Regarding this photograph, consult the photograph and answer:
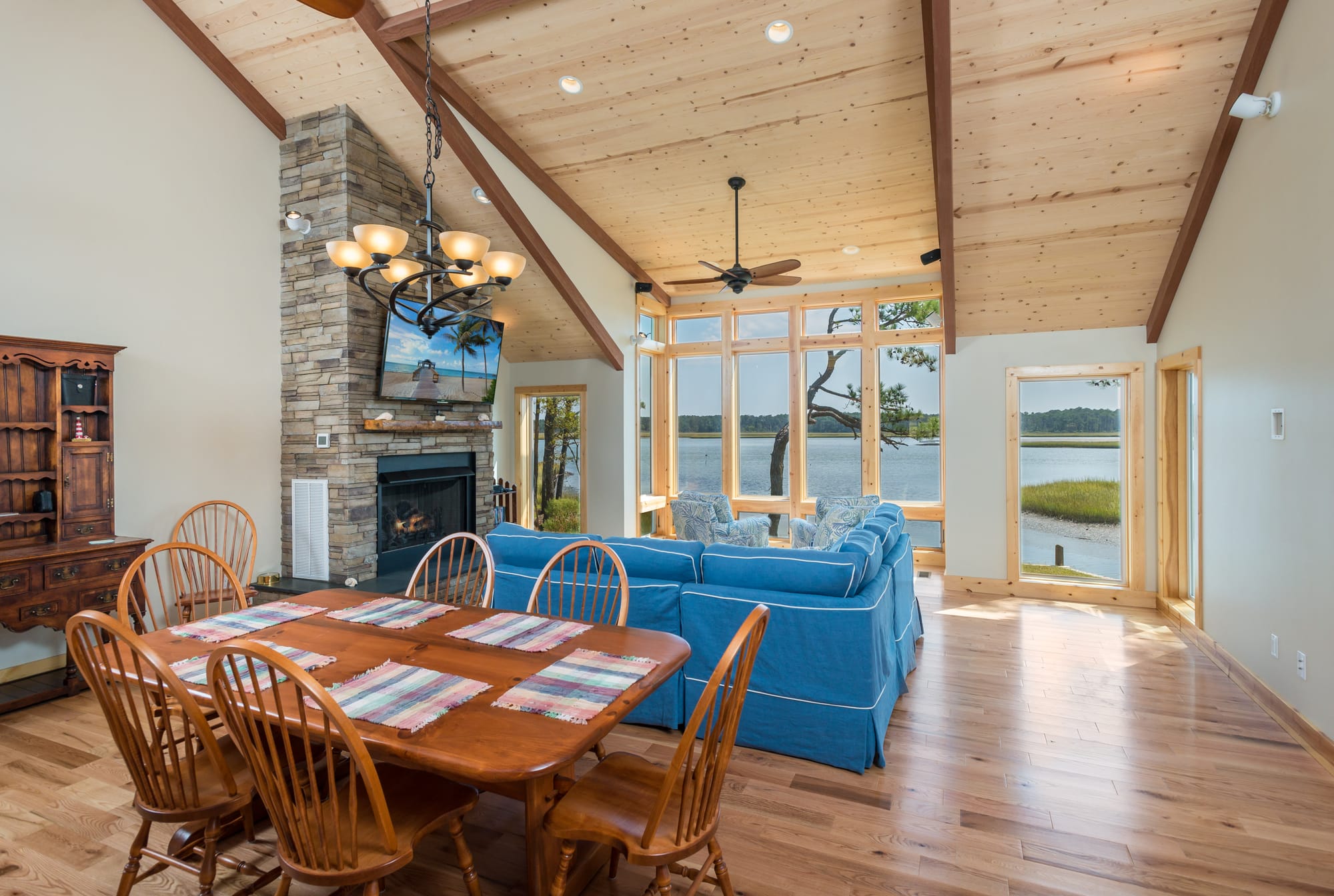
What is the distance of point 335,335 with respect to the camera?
210 inches

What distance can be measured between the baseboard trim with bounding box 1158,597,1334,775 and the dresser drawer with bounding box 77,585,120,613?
20.0 feet

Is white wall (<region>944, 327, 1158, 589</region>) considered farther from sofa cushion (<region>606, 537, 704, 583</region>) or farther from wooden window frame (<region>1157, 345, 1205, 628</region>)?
sofa cushion (<region>606, 537, 704, 583</region>)

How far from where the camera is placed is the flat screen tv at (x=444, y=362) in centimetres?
554

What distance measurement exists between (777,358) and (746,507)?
5.99ft

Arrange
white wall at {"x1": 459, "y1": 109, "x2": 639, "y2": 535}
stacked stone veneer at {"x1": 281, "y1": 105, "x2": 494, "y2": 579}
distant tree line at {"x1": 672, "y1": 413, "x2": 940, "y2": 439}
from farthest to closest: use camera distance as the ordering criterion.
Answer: distant tree line at {"x1": 672, "y1": 413, "x2": 940, "y2": 439}
white wall at {"x1": 459, "y1": 109, "x2": 639, "y2": 535}
stacked stone veneer at {"x1": 281, "y1": 105, "x2": 494, "y2": 579}

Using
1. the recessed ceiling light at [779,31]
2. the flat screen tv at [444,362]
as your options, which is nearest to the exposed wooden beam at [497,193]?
the flat screen tv at [444,362]

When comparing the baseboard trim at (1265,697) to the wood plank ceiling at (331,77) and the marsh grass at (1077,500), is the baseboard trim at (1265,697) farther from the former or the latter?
the wood plank ceiling at (331,77)

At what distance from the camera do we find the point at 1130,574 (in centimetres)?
581

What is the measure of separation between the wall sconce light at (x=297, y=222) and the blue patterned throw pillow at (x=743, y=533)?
4070 millimetres

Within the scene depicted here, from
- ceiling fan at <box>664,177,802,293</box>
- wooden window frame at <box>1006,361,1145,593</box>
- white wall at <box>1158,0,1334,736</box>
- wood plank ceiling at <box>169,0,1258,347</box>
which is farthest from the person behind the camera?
wooden window frame at <box>1006,361,1145,593</box>

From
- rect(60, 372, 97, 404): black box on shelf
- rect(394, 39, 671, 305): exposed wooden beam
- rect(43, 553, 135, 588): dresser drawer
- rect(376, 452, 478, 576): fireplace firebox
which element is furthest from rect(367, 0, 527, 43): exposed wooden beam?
rect(43, 553, 135, 588): dresser drawer

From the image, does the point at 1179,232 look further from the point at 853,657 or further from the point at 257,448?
the point at 257,448

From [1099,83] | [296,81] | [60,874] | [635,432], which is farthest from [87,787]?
[1099,83]

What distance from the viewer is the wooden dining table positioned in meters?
1.57
